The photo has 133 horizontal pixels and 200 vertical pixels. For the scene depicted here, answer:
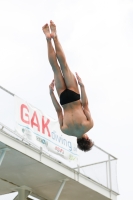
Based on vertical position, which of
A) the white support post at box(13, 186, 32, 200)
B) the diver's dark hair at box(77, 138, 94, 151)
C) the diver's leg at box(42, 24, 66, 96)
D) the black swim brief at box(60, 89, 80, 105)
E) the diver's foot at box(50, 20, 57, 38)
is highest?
the white support post at box(13, 186, 32, 200)

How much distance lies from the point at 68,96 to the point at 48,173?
684cm

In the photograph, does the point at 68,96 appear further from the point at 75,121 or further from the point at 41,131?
the point at 41,131

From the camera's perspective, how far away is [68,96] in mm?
13648

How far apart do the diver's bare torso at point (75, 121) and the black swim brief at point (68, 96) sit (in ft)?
0.48

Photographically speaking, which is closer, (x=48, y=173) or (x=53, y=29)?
(x=53, y=29)

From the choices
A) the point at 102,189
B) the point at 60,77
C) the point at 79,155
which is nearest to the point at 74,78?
the point at 60,77

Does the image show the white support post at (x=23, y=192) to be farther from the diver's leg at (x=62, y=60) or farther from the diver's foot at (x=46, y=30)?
the diver's foot at (x=46, y=30)

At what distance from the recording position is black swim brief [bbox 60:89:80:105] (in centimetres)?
1367

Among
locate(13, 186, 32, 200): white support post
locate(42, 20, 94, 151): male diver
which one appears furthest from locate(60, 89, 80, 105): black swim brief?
locate(13, 186, 32, 200): white support post

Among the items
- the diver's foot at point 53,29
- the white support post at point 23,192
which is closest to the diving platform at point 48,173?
the white support post at point 23,192

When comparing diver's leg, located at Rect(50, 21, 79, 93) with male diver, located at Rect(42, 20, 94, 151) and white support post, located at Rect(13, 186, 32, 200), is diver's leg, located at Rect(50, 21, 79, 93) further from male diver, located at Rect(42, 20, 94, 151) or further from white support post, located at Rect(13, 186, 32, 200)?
white support post, located at Rect(13, 186, 32, 200)

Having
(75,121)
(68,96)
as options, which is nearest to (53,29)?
→ (68,96)

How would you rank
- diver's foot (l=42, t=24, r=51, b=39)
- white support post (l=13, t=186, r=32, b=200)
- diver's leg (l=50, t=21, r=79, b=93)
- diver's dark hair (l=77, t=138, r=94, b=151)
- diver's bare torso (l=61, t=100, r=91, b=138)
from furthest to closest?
white support post (l=13, t=186, r=32, b=200) < diver's dark hair (l=77, t=138, r=94, b=151) < diver's bare torso (l=61, t=100, r=91, b=138) < diver's leg (l=50, t=21, r=79, b=93) < diver's foot (l=42, t=24, r=51, b=39)

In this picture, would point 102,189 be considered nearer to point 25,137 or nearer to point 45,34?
point 25,137
